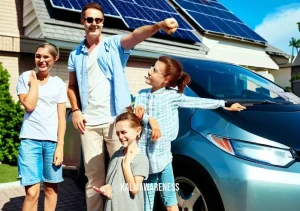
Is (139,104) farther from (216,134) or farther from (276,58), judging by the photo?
(276,58)

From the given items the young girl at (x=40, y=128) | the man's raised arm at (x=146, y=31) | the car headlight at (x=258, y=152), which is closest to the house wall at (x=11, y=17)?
the young girl at (x=40, y=128)

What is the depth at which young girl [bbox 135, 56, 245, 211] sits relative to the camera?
2543mm

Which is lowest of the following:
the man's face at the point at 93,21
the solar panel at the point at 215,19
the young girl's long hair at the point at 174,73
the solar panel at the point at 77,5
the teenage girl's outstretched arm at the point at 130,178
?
the teenage girl's outstretched arm at the point at 130,178

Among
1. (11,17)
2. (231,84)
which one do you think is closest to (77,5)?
(11,17)

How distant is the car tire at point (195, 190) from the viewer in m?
2.49

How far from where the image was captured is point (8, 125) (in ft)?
19.4

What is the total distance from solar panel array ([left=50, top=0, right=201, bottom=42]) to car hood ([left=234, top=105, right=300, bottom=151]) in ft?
17.6

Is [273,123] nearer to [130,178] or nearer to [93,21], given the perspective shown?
[130,178]

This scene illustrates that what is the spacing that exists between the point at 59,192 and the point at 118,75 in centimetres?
274

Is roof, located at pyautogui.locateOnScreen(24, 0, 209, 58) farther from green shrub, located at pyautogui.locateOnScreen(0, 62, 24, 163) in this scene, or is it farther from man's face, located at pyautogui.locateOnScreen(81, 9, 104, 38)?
man's face, located at pyautogui.locateOnScreen(81, 9, 104, 38)

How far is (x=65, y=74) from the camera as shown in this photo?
24.4 ft

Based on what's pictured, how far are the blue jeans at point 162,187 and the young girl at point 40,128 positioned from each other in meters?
0.82

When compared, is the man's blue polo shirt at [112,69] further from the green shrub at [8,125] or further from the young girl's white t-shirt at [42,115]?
the green shrub at [8,125]

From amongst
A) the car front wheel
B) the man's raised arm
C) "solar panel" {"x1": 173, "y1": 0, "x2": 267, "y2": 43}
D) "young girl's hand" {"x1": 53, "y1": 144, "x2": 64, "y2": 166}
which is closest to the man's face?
the man's raised arm
